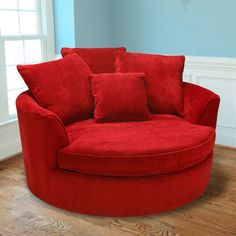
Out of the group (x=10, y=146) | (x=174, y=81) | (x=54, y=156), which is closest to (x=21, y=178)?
(x=10, y=146)

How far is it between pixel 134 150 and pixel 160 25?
1.87 metres

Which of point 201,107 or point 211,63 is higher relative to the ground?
point 211,63

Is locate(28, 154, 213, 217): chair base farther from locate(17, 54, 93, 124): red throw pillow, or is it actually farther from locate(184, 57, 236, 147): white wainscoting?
locate(184, 57, 236, 147): white wainscoting

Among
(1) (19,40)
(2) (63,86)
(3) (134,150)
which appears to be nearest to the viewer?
(3) (134,150)

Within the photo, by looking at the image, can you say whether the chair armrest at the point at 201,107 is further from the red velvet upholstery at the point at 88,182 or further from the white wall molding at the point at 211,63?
the white wall molding at the point at 211,63

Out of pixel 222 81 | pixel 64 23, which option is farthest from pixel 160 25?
pixel 64 23

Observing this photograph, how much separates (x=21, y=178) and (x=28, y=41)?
1.30 metres

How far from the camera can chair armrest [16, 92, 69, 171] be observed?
6.84 feet

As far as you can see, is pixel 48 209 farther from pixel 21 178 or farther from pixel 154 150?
pixel 154 150

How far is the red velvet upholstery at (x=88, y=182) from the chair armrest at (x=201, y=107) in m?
0.27

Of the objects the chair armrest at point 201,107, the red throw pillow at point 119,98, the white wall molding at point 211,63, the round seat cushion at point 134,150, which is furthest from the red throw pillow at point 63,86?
the white wall molding at point 211,63

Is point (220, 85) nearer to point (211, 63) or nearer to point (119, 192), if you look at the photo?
point (211, 63)

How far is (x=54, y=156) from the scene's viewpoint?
2.13 meters

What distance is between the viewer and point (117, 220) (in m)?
2.17
